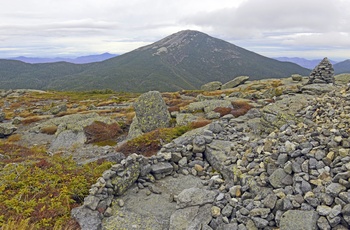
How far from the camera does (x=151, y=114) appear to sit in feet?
92.7

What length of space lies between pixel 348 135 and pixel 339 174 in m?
2.15

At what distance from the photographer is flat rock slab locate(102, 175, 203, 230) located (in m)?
11.4

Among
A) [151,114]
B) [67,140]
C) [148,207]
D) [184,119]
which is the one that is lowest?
[67,140]

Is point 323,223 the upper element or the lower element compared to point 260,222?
upper

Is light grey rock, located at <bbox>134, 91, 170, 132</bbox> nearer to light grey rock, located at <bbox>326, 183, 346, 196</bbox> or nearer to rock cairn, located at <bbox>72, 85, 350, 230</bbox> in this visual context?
rock cairn, located at <bbox>72, 85, 350, 230</bbox>

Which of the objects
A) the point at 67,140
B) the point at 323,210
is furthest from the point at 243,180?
the point at 67,140

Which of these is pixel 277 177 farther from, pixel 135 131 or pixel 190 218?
pixel 135 131

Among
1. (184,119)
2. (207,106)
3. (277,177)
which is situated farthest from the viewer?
(207,106)

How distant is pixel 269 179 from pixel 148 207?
5675 mm

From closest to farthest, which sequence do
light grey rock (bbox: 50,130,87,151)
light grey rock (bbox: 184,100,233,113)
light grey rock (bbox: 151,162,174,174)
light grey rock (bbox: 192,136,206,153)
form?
light grey rock (bbox: 151,162,174,174) → light grey rock (bbox: 192,136,206,153) → light grey rock (bbox: 50,130,87,151) → light grey rock (bbox: 184,100,233,113)

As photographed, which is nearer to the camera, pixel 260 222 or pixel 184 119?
pixel 260 222

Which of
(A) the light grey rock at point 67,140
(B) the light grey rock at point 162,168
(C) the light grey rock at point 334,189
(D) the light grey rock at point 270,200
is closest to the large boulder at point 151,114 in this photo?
(A) the light grey rock at point 67,140

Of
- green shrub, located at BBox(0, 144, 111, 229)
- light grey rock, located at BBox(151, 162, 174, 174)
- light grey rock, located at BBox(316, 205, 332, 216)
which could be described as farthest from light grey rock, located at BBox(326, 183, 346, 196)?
green shrub, located at BBox(0, 144, 111, 229)

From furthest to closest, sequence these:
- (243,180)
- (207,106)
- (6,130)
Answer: (6,130) → (207,106) → (243,180)
